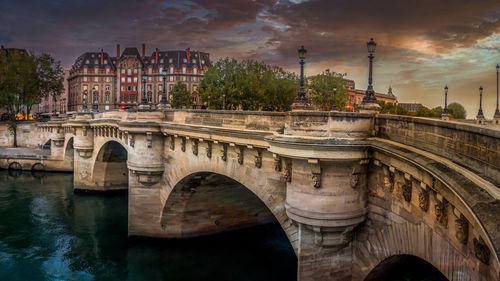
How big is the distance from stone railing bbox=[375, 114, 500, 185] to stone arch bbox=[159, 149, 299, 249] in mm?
5397

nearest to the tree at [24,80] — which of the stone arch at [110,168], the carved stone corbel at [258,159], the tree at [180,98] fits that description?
the tree at [180,98]

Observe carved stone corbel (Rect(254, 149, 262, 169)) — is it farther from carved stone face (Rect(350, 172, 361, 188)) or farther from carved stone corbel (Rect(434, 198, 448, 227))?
carved stone corbel (Rect(434, 198, 448, 227))

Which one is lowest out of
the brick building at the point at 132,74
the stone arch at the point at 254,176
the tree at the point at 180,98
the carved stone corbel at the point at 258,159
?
the stone arch at the point at 254,176

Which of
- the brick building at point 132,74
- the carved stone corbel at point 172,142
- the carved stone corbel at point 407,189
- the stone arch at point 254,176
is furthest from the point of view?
the brick building at point 132,74

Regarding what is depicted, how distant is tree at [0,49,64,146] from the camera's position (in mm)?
72625

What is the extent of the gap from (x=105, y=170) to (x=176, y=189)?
2118cm

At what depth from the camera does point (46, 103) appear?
459 feet

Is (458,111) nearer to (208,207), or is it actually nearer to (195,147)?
(208,207)

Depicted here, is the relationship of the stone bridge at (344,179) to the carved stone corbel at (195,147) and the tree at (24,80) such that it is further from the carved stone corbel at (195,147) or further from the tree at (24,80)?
the tree at (24,80)

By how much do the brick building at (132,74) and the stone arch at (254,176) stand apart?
84.5 metres

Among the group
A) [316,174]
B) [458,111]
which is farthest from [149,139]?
[458,111]

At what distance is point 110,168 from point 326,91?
39423 mm

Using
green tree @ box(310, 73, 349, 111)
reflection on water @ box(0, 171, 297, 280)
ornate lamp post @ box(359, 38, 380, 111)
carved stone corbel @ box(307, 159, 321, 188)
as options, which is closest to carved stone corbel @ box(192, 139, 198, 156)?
reflection on water @ box(0, 171, 297, 280)

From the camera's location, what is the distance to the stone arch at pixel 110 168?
41.7 m
